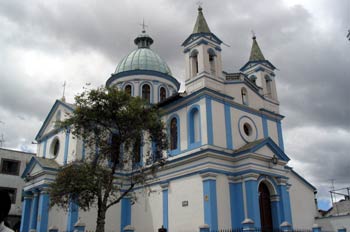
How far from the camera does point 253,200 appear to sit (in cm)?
1972

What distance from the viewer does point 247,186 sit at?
2034 centimetres

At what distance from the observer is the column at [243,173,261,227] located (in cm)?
1944

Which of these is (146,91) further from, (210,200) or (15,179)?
(15,179)

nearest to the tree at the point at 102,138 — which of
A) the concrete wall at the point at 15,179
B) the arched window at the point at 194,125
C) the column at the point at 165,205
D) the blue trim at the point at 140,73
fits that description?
the arched window at the point at 194,125

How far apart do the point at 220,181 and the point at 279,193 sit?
4076mm

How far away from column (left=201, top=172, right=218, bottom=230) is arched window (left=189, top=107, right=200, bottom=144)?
2740mm

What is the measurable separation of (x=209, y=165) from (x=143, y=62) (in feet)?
51.3

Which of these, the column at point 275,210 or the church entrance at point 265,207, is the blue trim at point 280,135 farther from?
the column at point 275,210

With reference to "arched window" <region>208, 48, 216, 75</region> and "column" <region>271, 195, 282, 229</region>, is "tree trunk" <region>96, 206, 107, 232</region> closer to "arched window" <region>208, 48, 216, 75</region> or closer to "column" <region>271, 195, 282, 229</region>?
"column" <region>271, 195, 282, 229</region>

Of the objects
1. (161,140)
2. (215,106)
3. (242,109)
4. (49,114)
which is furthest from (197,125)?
(49,114)

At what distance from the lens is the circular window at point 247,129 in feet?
76.8

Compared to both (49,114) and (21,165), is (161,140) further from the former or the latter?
(21,165)

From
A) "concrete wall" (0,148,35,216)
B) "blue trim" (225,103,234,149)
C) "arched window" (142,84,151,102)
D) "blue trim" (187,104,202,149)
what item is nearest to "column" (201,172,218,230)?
"blue trim" (187,104,202,149)

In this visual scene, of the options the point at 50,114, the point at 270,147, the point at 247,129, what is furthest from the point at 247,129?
the point at 50,114
